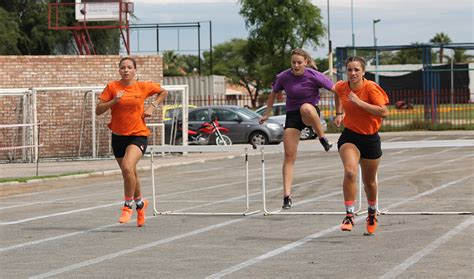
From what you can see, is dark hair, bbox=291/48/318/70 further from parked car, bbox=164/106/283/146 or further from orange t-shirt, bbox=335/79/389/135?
parked car, bbox=164/106/283/146

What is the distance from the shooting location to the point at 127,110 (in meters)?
12.2

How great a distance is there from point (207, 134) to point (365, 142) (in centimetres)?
2316

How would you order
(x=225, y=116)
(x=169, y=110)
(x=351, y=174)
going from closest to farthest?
(x=351, y=174), (x=169, y=110), (x=225, y=116)

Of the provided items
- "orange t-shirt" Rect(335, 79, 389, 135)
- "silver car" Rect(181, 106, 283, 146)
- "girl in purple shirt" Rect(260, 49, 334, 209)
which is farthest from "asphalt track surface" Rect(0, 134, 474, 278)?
"silver car" Rect(181, 106, 283, 146)

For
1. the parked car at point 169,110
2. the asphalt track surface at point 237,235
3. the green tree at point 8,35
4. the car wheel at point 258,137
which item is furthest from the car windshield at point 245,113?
the green tree at point 8,35

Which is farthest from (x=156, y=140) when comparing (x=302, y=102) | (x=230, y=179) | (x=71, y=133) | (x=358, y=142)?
(x=358, y=142)

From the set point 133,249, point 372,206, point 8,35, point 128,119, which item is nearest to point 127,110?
point 128,119

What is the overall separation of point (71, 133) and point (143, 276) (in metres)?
23.8

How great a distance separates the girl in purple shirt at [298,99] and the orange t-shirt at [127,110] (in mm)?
1819

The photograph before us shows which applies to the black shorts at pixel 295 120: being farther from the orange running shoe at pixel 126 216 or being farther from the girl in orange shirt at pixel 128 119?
the orange running shoe at pixel 126 216

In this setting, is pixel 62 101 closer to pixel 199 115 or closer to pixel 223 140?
pixel 223 140

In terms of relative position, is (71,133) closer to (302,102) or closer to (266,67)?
(302,102)

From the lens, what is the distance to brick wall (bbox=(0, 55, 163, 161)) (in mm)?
31812

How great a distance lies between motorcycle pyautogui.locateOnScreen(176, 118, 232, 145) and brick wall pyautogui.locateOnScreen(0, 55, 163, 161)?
2.06 m
